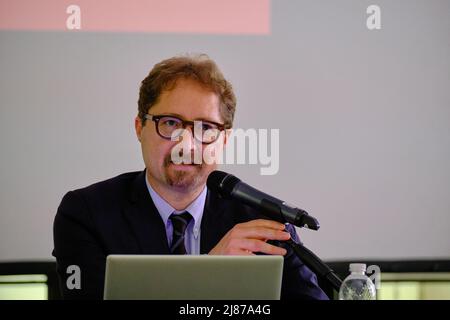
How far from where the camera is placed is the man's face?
10.5ft

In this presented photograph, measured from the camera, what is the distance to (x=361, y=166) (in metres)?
3.43

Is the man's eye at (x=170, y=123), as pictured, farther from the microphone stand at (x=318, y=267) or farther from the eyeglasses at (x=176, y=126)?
the microphone stand at (x=318, y=267)

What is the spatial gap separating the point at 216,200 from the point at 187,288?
4.20 feet

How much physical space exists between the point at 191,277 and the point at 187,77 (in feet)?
4.87

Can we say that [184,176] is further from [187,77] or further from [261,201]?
[261,201]

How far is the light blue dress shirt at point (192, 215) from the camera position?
10.3 feet

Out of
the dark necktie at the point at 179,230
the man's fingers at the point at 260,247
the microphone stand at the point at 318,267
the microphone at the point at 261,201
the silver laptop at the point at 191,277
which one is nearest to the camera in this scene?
the silver laptop at the point at 191,277

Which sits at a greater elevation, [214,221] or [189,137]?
[189,137]

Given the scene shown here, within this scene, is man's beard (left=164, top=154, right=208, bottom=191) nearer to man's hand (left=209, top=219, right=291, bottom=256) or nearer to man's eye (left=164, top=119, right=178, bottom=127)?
man's eye (left=164, top=119, right=178, bottom=127)

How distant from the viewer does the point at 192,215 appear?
3193 millimetres

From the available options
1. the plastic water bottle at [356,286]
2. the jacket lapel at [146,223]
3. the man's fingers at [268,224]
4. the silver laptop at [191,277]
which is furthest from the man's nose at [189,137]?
the silver laptop at [191,277]

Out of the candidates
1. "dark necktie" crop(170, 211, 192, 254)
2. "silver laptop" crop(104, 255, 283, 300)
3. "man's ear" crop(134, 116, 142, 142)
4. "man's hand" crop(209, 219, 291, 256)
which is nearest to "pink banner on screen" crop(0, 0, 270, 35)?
"man's ear" crop(134, 116, 142, 142)

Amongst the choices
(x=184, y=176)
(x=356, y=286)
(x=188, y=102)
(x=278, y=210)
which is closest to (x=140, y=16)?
(x=188, y=102)
